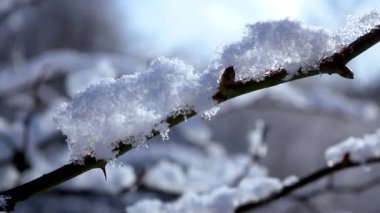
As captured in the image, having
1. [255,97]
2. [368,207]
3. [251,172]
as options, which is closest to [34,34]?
[368,207]

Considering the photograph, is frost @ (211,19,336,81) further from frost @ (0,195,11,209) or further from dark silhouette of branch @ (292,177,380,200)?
dark silhouette of branch @ (292,177,380,200)

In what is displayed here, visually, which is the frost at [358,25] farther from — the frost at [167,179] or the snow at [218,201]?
the frost at [167,179]

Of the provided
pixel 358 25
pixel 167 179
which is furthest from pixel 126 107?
pixel 167 179

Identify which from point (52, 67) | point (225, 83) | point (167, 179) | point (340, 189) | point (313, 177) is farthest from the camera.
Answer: point (52, 67)

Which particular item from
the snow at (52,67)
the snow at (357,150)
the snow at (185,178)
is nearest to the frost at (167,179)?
the snow at (185,178)

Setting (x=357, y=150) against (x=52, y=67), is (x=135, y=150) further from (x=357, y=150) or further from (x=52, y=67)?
(x=357, y=150)

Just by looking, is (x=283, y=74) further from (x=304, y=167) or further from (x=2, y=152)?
(x=304, y=167)
